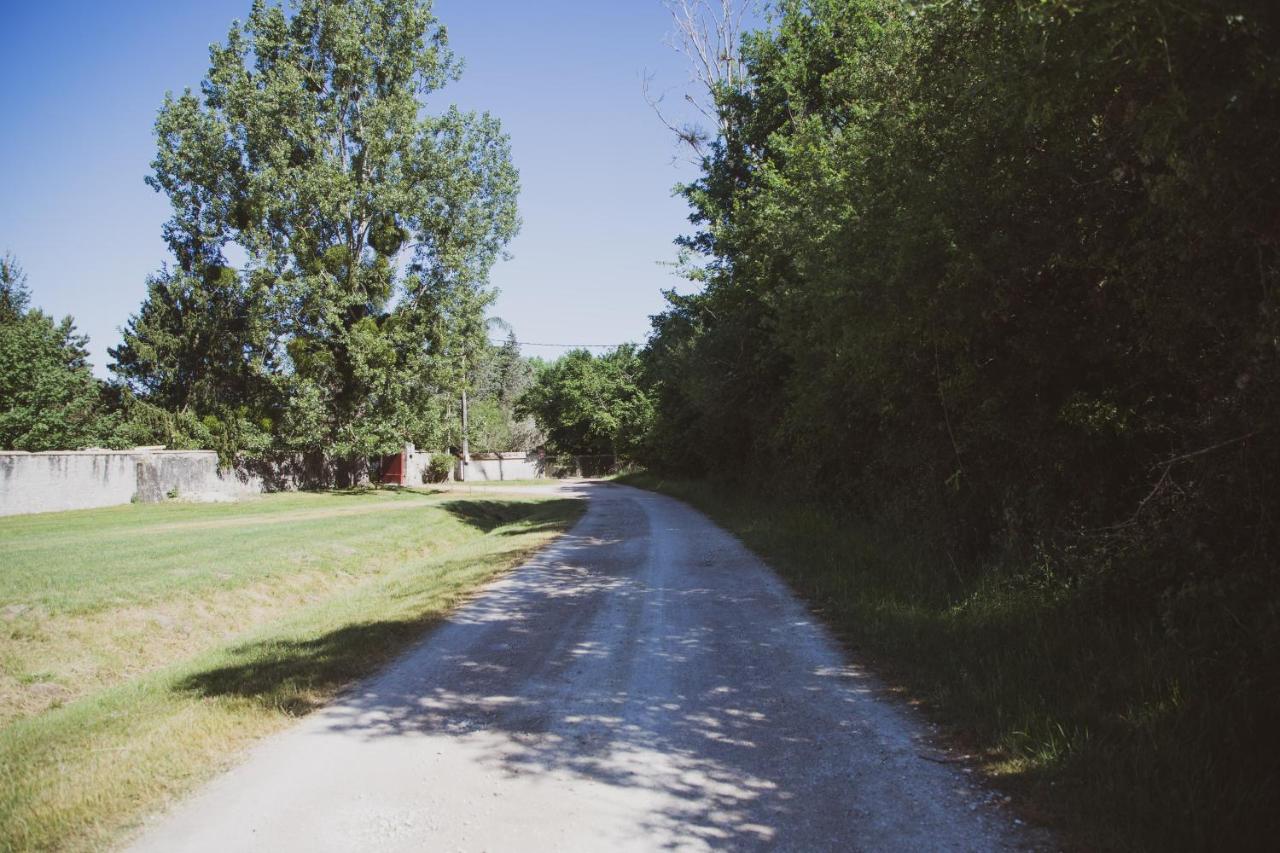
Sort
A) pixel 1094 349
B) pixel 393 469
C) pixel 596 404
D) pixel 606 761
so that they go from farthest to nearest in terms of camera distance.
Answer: pixel 596 404 → pixel 393 469 → pixel 1094 349 → pixel 606 761

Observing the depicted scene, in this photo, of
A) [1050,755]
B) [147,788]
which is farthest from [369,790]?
[1050,755]

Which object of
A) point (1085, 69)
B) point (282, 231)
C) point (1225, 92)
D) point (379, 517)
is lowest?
point (379, 517)

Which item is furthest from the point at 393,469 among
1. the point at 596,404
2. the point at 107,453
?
the point at 107,453

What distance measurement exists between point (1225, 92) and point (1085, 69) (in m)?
0.79

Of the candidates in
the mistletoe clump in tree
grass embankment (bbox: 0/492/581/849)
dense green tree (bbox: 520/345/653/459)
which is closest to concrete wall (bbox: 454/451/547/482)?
dense green tree (bbox: 520/345/653/459)

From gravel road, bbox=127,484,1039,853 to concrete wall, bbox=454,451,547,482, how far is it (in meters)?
54.7

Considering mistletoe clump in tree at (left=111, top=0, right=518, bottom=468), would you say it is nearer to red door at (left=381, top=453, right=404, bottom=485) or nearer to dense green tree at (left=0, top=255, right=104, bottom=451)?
dense green tree at (left=0, top=255, right=104, bottom=451)

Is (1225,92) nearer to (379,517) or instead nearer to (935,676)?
(935,676)

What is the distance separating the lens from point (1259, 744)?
3633mm

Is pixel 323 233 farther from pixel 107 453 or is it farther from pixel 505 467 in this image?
pixel 505 467

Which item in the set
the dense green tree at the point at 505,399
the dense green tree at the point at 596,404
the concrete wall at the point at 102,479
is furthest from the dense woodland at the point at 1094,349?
the dense green tree at the point at 505,399

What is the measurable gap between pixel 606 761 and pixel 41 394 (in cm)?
Result: 4086

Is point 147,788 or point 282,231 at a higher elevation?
point 282,231

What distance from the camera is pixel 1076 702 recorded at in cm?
439
